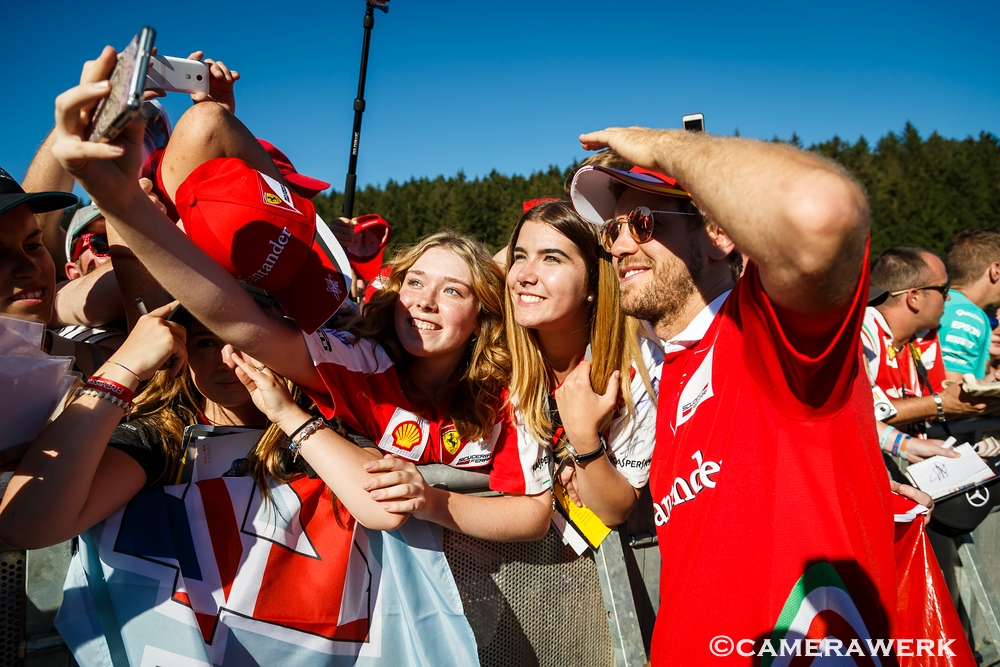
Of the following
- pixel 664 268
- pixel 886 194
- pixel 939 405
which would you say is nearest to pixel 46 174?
pixel 664 268

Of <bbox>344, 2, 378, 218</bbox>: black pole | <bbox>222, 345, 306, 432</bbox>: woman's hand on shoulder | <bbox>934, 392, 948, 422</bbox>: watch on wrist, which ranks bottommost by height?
<bbox>934, 392, 948, 422</bbox>: watch on wrist

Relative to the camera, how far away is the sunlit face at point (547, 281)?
2.95m

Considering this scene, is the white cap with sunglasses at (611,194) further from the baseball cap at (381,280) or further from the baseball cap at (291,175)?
the baseball cap at (291,175)

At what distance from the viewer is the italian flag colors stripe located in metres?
1.57

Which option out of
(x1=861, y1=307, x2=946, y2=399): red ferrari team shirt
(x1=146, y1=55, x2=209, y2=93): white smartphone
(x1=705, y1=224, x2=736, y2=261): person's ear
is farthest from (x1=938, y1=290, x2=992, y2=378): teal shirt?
(x1=146, y1=55, x2=209, y2=93): white smartphone

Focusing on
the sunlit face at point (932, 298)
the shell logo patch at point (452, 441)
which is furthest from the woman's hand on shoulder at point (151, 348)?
the sunlit face at point (932, 298)

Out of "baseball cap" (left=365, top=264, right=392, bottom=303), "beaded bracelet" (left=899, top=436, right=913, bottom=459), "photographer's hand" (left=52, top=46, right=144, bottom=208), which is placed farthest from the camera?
"beaded bracelet" (left=899, top=436, right=913, bottom=459)

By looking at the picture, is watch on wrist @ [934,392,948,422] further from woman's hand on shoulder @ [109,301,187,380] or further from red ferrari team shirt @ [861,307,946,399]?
woman's hand on shoulder @ [109,301,187,380]

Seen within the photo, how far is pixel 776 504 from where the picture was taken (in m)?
1.64

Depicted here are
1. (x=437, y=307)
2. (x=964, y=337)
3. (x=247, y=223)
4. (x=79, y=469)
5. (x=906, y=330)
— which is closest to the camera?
(x=79, y=469)

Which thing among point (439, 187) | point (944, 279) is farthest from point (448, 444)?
point (439, 187)

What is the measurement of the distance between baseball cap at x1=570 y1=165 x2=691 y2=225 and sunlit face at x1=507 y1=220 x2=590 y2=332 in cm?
32

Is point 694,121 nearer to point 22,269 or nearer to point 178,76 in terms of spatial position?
point 178,76

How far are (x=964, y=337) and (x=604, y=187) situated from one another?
4.84 meters
